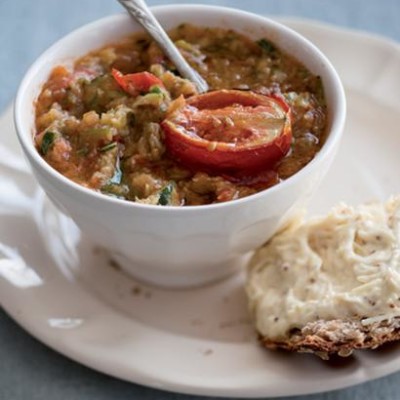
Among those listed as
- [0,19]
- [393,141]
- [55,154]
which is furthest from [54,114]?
[0,19]

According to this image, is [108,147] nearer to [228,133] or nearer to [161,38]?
[228,133]

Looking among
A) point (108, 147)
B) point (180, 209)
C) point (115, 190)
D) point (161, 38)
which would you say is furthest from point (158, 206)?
point (161, 38)

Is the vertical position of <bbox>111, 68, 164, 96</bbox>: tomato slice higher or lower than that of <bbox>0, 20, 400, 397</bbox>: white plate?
higher

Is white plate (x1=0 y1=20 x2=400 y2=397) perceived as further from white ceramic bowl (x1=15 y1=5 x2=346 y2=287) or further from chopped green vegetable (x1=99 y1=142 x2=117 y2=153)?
chopped green vegetable (x1=99 y1=142 x2=117 y2=153)

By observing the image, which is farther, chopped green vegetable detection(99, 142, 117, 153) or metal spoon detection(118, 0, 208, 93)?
metal spoon detection(118, 0, 208, 93)

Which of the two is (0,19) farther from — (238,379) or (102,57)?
(238,379)

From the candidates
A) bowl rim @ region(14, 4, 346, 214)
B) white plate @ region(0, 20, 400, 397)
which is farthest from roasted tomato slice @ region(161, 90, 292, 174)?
white plate @ region(0, 20, 400, 397)
